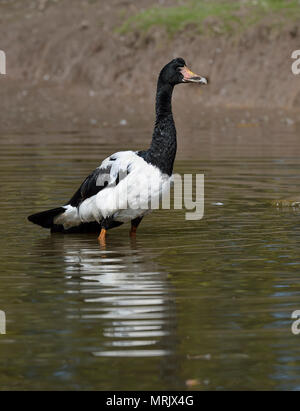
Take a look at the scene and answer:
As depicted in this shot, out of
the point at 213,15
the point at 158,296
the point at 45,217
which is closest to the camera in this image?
the point at 158,296

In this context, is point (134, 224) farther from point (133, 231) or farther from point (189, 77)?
point (189, 77)

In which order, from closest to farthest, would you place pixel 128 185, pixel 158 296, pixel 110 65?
pixel 158 296 → pixel 128 185 → pixel 110 65

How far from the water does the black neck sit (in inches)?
28.0

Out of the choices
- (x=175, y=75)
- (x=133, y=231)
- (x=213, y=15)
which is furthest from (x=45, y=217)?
(x=213, y=15)

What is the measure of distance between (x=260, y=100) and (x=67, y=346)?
1714cm

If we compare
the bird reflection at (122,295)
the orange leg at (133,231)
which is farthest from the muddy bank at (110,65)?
the bird reflection at (122,295)

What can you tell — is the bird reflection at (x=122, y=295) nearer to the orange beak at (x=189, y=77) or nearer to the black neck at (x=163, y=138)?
the black neck at (x=163, y=138)

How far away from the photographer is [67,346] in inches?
236

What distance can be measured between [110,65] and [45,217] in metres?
16.0

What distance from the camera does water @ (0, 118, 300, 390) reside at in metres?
5.59

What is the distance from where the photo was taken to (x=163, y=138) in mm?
9570

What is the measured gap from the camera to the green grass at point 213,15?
23.4 meters

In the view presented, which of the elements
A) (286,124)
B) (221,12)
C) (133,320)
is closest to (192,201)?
(133,320)
